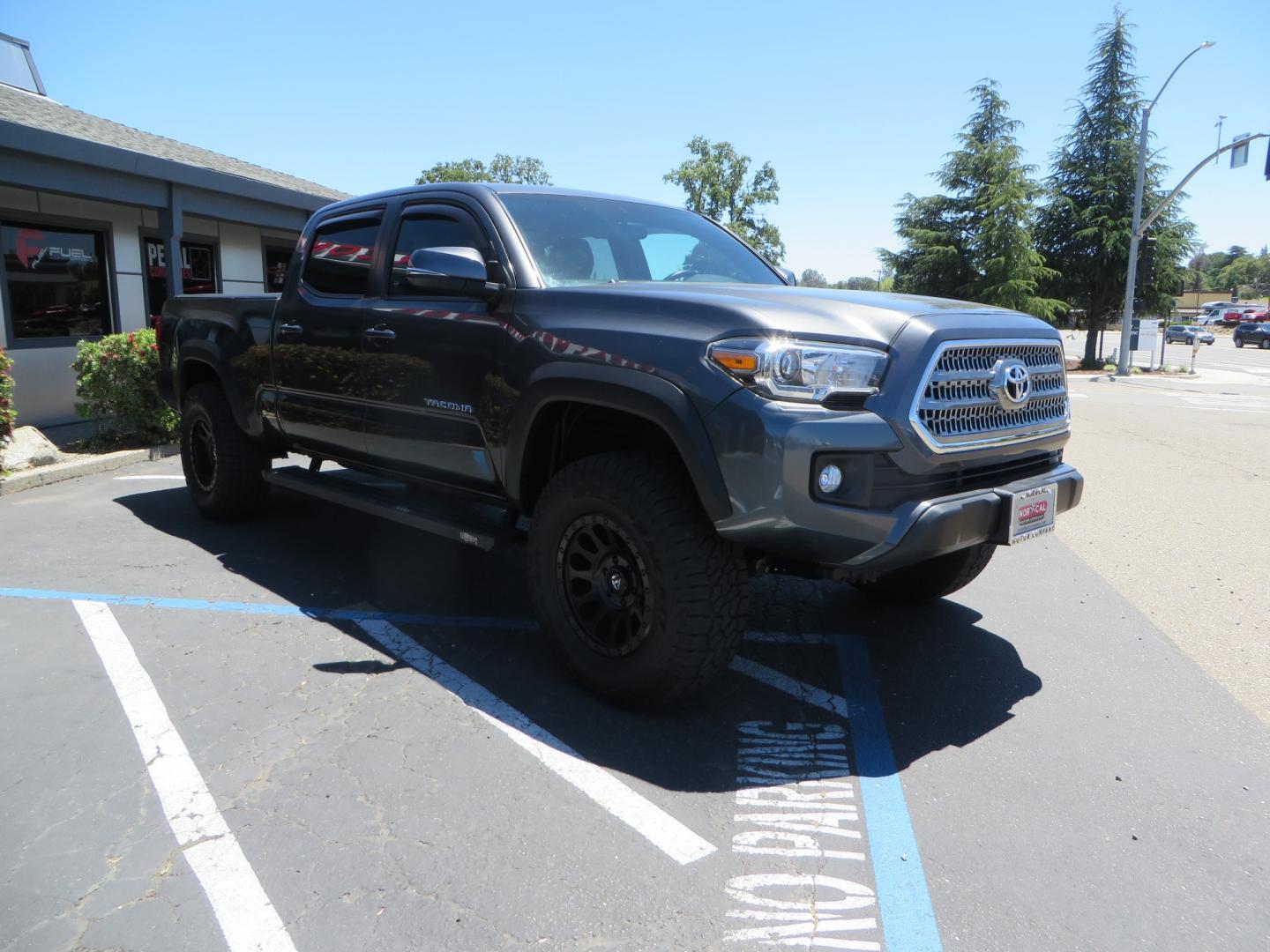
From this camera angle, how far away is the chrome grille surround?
3053 mm

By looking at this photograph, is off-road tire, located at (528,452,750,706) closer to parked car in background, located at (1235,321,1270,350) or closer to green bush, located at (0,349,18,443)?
green bush, located at (0,349,18,443)

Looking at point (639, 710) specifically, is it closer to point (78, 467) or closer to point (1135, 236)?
point (78, 467)

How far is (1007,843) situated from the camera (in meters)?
2.67

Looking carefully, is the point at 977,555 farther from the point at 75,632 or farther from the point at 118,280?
the point at 118,280

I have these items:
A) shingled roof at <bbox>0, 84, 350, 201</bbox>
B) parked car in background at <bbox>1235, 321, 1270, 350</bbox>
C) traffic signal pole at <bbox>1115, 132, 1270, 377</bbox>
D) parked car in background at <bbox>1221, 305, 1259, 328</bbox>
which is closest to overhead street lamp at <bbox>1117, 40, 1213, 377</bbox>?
traffic signal pole at <bbox>1115, 132, 1270, 377</bbox>

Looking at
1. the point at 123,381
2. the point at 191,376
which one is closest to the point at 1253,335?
the point at 123,381

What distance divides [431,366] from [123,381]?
665cm

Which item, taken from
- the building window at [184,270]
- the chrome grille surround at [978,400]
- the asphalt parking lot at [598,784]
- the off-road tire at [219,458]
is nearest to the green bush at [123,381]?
the off-road tire at [219,458]

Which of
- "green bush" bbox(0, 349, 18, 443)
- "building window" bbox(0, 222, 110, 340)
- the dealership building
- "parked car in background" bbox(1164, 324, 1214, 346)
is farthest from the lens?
"parked car in background" bbox(1164, 324, 1214, 346)

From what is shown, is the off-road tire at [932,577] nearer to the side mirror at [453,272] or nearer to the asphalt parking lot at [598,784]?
the asphalt parking lot at [598,784]

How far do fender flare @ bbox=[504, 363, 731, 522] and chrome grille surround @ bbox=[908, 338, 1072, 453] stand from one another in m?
0.70

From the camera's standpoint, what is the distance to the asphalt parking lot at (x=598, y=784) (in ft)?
7.70

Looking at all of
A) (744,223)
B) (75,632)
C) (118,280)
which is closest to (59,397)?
(118,280)

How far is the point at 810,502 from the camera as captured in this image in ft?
9.43
